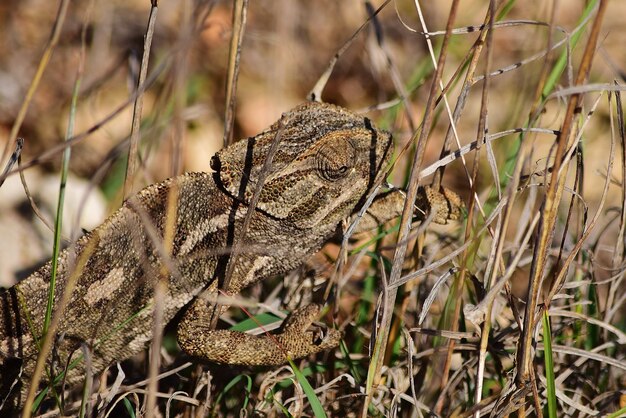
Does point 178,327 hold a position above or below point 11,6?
below

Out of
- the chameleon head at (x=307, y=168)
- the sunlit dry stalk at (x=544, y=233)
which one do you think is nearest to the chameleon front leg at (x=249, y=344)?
the chameleon head at (x=307, y=168)

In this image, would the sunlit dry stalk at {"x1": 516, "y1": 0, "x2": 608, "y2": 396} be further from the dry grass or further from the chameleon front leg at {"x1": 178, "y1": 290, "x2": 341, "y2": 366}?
the chameleon front leg at {"x1": 178, "y1": 290, "x2": 341, "y2": 366}

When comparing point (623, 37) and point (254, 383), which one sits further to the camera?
point (623, 37)

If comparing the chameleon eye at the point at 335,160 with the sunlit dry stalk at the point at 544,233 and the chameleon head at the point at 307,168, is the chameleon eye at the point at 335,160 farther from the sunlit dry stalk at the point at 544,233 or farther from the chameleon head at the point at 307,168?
the sunlit dry stalk at the point at 544,233

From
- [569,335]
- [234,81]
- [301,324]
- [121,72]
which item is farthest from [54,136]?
[569,335]

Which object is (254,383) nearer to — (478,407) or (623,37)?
(478,407)

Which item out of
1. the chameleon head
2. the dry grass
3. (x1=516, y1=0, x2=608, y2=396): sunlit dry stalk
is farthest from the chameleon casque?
(x1=516, y1=0, x2=608, y2=396): sunlit dry stalk

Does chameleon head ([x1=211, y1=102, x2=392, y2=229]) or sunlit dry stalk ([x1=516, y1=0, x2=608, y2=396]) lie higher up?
chameleon head ([x1=211, y1=102, x2=392, y2=229])

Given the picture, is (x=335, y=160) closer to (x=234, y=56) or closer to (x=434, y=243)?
(x=234, y=56)
